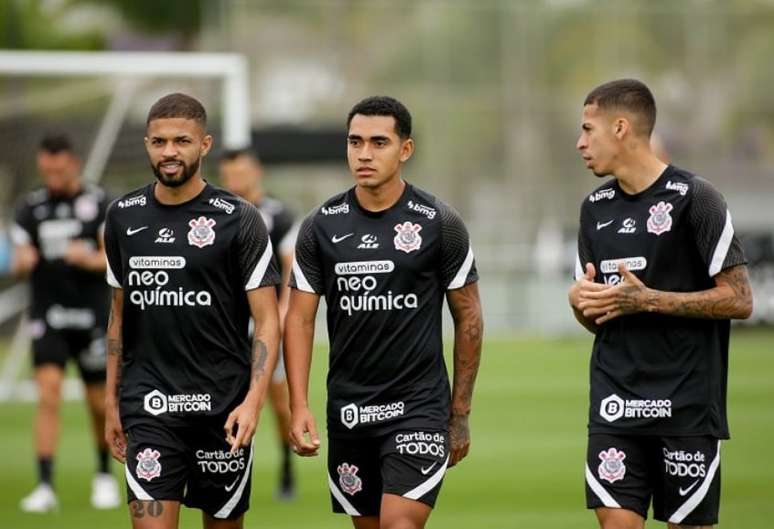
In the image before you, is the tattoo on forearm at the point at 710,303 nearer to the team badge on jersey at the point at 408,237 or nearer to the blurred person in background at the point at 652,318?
the blurred person in background at the point at 652,318

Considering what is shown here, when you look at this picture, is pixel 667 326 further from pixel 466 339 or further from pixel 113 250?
pixel 113 250

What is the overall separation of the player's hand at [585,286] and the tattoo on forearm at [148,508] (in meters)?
2.07

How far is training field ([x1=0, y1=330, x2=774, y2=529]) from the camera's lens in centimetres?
1097

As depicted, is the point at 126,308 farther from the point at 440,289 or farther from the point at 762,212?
the point at 762,212

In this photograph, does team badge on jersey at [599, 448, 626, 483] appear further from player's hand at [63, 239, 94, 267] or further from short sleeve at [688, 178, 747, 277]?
player's hand at [63, 239, 94, 267]

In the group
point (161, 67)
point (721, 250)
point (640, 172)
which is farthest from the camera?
point (161, 67)

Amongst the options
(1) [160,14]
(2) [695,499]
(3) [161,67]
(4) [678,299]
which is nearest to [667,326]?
(4) [678,299]

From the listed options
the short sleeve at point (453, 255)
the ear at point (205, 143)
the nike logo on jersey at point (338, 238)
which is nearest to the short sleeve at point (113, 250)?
the ear at point (205, 143)

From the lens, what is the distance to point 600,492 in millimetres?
7059

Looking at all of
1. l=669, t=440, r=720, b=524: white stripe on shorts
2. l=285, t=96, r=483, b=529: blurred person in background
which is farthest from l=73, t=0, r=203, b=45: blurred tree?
l=669, t=440, r=720, b=524: white stripe on shorts

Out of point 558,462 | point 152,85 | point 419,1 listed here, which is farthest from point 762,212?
point 558,462

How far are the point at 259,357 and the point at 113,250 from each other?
0.86m

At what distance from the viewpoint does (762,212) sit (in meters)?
40.2

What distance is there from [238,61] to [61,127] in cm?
235
